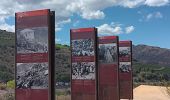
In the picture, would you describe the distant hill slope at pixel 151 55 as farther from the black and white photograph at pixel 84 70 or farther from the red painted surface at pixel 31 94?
the red painted surface at pixel 31 94

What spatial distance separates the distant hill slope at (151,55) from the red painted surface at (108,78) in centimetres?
10828

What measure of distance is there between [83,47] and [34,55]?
226 inches

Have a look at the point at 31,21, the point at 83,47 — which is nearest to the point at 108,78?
the point at 83,47

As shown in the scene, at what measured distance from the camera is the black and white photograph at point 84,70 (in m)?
21.8

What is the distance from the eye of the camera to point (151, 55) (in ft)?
476

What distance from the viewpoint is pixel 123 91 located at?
3159 cm

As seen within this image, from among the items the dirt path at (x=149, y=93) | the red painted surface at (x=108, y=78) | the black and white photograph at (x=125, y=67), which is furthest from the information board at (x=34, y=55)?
the dirt path at (x=149, y=93)

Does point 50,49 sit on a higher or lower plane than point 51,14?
lower

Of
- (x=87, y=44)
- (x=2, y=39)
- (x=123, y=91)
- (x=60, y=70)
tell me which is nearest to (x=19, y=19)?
(x=87, y=44)

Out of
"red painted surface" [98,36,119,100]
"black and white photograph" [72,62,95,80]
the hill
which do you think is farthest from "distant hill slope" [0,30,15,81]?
"black and white photograph" [72,62,95,80]

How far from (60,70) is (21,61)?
50.1 m

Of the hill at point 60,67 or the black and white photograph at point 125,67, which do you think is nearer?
the black and white photograph at point 125,67

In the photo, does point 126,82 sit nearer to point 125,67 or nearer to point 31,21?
point 125,67

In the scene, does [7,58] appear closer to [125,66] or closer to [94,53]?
[125,66]
